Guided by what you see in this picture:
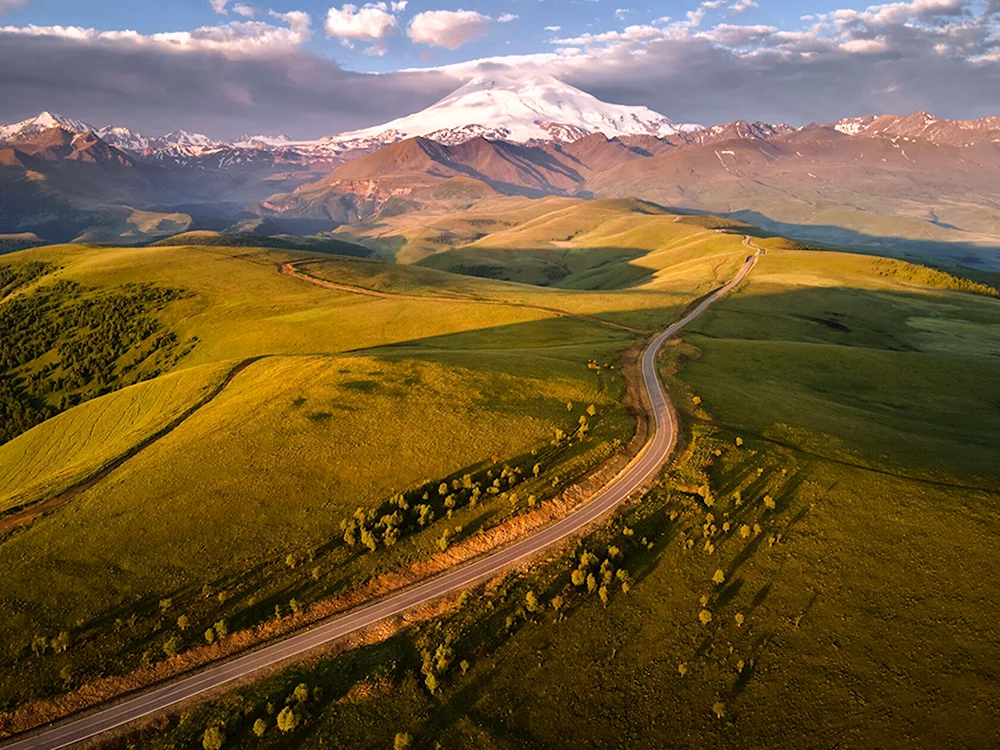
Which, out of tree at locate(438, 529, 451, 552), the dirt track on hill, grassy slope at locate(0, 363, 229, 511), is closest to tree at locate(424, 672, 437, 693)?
tree at locate(438, 529, 451, 552)

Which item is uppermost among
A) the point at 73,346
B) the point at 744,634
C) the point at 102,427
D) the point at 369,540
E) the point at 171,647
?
the point at 369,540

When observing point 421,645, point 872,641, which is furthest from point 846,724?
point 421,645

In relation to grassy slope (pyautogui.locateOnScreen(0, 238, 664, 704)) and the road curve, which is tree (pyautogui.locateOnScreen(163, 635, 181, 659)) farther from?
the road curve

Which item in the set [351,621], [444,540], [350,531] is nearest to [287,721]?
[351,621]

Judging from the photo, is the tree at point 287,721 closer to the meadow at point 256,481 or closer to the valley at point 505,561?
the valley at point 505,561

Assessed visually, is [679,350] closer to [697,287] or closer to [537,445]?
[537,445]

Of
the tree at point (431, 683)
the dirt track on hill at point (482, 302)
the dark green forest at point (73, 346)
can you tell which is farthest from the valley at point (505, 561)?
the dark green forest at point (73, 346)

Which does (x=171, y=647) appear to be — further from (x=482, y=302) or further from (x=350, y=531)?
(x=482, y=302)
